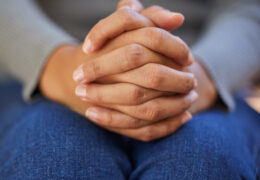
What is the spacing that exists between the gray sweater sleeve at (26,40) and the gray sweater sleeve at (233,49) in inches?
14.1

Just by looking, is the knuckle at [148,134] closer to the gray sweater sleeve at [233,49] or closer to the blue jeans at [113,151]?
the blue jeans at [113,151]

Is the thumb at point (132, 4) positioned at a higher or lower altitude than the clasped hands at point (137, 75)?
higher

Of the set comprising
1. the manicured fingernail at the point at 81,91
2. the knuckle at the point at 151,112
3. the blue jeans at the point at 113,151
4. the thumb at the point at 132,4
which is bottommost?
the blue jeans at the point at 113,151

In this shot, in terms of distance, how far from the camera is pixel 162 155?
422mm

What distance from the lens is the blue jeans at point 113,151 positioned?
0.39 meters

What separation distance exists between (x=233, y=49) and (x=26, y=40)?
20.6 inches

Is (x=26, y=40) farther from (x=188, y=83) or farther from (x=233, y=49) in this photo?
(x=233, y=49)

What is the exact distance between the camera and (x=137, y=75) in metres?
0.42

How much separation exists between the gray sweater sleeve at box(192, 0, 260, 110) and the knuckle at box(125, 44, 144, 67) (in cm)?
23

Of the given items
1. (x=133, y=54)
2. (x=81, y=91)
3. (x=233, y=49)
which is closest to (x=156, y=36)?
(x=133, y=54)

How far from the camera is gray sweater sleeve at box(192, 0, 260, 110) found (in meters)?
0.59

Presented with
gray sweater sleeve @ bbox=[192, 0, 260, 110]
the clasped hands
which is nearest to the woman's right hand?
the clasped hands

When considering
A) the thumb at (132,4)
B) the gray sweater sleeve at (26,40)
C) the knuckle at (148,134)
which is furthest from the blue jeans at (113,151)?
the thumb at (132,4)

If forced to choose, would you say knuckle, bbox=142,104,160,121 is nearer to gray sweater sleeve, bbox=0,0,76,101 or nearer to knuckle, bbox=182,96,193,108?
knuckle, bbox=182,96,193,108
